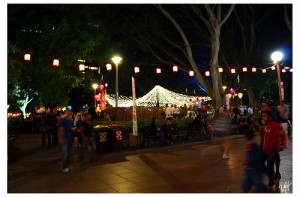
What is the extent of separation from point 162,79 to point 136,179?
1339 inches

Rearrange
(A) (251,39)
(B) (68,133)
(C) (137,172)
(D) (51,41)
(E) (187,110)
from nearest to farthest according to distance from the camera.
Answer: (C) (137,172) < (B) (68,133) < (D) (51,41) < (E) (187,110) < (A) (251,39)

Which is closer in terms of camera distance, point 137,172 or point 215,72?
point 137,172

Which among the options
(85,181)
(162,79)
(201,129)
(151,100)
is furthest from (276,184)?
Result: (162,79)

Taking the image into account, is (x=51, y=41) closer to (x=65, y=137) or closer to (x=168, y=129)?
(x=168, y=129)

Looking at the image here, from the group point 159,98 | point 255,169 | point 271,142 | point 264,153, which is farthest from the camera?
point 159,98

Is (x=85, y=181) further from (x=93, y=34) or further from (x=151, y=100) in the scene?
Result: (x=151, y=100)

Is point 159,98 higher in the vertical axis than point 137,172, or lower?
higher

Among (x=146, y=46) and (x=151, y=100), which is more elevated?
(x=146, y=46)

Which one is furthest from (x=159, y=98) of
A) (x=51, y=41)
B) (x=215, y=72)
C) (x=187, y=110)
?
(x=51, y=41)

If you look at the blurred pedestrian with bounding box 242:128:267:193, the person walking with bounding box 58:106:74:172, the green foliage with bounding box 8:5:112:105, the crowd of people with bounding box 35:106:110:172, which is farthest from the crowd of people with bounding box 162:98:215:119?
the blurred pedestrian with bounding box 242:128:267:193

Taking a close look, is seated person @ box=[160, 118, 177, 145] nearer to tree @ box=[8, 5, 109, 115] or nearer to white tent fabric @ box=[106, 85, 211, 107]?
tree @ box=[8, 5, 109, 115]

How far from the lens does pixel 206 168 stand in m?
8.36

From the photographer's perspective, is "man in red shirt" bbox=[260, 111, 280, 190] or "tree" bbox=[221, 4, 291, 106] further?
"tree" bbox=[221, 4, 291, 106]

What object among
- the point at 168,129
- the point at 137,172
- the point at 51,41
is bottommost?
the point at 137,172
